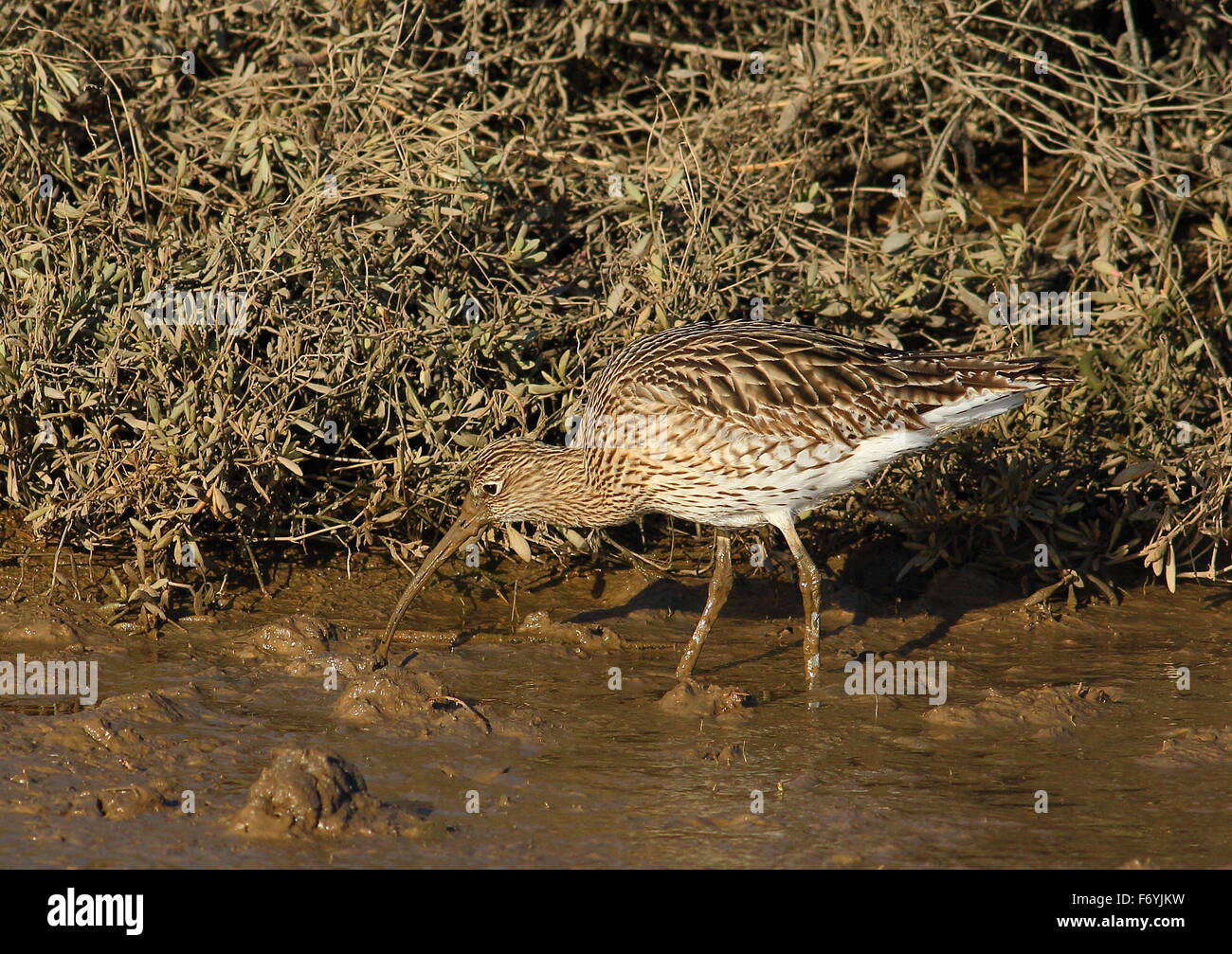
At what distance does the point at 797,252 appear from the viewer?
29.6 ft

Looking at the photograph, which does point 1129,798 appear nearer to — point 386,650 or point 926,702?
point 926,702

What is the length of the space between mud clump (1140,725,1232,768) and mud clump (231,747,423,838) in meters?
3.13

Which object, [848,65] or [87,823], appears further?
[848,65]

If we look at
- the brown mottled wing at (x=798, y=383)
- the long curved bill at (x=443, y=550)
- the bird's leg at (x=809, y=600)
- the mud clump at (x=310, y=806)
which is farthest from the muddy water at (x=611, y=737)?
the brown mottled wing at (x=798, y=383)

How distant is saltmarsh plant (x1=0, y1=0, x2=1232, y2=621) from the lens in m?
7.61

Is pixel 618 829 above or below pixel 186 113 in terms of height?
below

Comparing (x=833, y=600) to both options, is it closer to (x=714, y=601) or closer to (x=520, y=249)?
(x=714, y=601)

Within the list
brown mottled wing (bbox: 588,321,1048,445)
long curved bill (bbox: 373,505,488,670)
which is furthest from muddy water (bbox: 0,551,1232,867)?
brown mottled wing (bbox: 588,321,1048,445)

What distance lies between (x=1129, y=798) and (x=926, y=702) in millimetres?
1257

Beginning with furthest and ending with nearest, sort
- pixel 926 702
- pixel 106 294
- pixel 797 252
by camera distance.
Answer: pixel 797 252
pixel 106 294
pixel 926 702

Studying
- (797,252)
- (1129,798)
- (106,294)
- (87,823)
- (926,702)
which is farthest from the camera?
(797,252)

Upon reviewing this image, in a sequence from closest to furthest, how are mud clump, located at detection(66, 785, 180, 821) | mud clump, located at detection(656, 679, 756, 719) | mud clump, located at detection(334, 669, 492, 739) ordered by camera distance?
mud clump, located at detection(66, 785, 180, 821) → mud clump, located at detection(334, 669, 492, 739) → mud clump, located at detection(656, 679, 756, 719)

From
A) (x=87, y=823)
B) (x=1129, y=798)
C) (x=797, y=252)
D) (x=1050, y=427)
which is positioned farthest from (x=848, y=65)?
(x=87, y=823)

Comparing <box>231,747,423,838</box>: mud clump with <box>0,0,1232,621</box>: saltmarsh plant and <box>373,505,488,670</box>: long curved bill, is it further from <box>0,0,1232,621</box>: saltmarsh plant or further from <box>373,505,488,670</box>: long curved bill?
<box>0,0,1232,621</box>: saltmarsh plant
